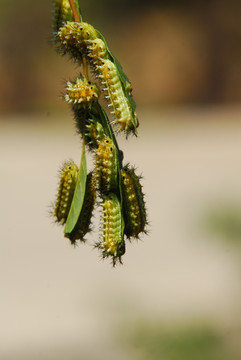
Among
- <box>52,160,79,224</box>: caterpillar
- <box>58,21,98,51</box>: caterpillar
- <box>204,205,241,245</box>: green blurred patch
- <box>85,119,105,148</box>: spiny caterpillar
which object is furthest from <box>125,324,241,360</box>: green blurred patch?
<box>58,21,98,51</box>: caterpillar

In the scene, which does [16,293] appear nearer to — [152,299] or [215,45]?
[152,299]

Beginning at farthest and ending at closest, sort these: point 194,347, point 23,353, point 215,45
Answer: point 215,45
point 23,353
point 194,347

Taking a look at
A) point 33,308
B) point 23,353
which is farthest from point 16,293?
point 23,353

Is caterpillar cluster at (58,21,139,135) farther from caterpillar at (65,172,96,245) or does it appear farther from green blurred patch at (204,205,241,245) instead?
green blurred patch at (204,205,241,245)

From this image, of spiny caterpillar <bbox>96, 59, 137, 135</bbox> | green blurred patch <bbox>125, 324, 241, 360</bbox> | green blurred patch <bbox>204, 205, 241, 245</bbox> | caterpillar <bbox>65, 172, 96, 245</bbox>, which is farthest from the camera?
green blurred patch <bbox>204, 205, 241, 245</bbox>

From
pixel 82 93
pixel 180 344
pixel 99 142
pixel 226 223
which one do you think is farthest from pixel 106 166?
pixel 226 223
